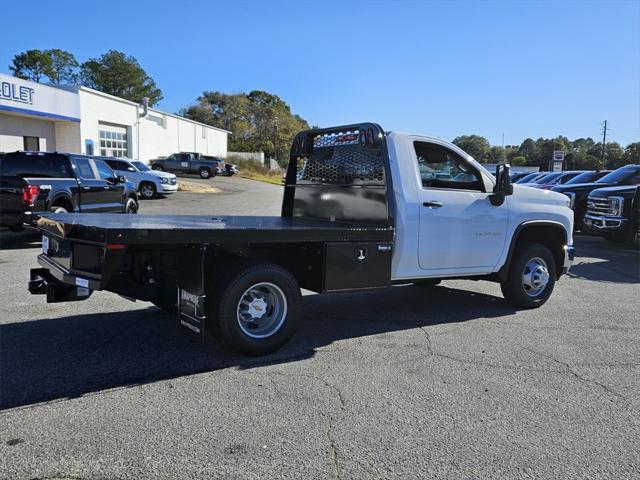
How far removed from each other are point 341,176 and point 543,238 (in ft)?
9.88

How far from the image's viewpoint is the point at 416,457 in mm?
3316

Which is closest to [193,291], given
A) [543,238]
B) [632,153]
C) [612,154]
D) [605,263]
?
[543,238]

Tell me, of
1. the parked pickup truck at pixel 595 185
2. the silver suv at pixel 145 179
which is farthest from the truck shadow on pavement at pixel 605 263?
the silver suv at pixel 145 179

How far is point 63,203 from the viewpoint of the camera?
11367mm

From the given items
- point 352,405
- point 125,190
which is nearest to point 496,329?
point 352,405

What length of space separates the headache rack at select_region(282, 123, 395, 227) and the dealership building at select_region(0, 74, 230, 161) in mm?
20538

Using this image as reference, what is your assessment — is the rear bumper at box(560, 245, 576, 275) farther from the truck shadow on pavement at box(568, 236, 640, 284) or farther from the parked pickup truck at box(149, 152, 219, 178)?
the parked pickup truck at box(149, 152, 219, 178)

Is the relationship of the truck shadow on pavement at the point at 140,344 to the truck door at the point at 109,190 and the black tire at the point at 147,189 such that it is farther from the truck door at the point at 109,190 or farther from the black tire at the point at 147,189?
the black tire at the point at 147,189

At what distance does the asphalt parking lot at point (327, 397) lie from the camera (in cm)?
324

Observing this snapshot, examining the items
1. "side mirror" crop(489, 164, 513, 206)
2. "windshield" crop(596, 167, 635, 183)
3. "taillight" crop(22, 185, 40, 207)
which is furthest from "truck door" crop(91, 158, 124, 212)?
"windshield" crop(596, 167, 635, 183)

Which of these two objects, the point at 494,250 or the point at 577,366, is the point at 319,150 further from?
the point at 577,366

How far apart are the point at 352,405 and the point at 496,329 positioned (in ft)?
9.23

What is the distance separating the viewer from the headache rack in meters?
5.82

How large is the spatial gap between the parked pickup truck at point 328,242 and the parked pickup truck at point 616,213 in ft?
20.3
